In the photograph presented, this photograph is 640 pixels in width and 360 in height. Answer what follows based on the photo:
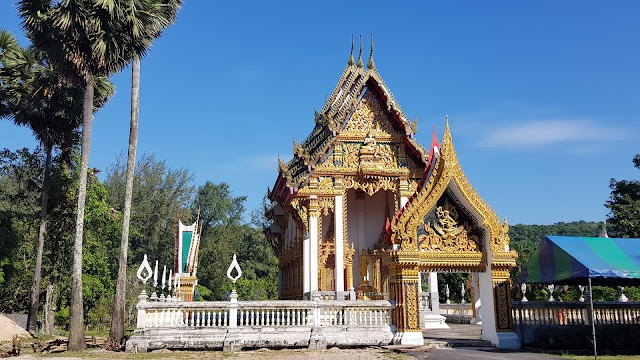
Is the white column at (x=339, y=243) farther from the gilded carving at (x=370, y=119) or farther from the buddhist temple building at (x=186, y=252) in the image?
the buddhist temple building at (x=186, y=252)

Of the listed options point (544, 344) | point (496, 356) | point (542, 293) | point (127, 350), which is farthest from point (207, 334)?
point (542, 293)

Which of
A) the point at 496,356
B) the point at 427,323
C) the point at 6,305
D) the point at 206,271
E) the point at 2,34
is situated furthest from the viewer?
the point at 206,271

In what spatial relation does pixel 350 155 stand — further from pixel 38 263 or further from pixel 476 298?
pixel 38 263

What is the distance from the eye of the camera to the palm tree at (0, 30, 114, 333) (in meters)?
20.4

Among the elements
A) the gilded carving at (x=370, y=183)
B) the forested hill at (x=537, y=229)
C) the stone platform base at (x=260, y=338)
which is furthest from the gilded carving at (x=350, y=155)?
the forested hill at (x=537, y=229)

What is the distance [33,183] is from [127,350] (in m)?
15.2

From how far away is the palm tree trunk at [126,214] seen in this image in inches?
572

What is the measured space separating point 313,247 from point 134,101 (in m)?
7.38

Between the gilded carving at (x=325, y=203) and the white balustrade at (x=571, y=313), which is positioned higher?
the gilded carving at (x=325, y=203)

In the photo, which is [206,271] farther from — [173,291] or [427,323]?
[427,323]

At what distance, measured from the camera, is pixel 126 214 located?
1555 cm

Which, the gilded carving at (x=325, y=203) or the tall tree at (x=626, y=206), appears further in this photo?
the tall tree at (x=626, y=206)

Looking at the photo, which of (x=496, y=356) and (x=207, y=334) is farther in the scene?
(x=207, y=334)

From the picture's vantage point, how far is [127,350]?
38.8ft
